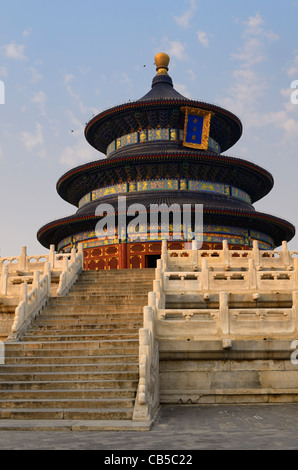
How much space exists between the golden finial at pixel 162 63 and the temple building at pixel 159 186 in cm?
266

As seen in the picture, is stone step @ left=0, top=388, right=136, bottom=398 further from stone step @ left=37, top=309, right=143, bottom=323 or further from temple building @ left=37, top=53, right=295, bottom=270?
temple building @ left=37, top=53, right=295, bottom=270

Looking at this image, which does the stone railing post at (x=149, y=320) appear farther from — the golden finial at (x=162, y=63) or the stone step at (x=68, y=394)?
the golden finial at (x=162, y=63)

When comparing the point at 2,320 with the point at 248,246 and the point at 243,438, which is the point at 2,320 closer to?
the point at 243,438

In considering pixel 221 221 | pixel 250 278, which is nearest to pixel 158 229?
pixel 221 221

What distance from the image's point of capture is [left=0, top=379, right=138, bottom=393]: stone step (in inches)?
388

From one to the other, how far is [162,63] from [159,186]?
1355 cm

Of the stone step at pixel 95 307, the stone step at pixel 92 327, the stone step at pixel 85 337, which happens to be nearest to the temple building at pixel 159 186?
the stone step at pixel 95 307

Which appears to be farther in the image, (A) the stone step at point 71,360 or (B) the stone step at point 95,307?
(B) the stone step at point 95,307

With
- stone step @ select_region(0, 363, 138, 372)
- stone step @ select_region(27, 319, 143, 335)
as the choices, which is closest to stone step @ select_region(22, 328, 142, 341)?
stone step @ select_region(27, 319, 143, 335)

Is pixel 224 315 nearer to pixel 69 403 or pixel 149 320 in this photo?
pixel 149 320

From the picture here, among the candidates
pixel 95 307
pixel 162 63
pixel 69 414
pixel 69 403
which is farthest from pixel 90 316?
pixel 162 63

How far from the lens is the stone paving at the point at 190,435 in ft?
20.7

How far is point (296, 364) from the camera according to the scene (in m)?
10.9

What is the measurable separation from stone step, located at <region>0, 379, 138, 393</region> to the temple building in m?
19.7
